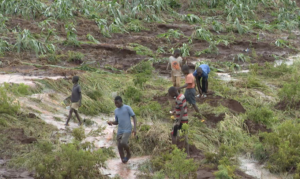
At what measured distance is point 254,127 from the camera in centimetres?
1044

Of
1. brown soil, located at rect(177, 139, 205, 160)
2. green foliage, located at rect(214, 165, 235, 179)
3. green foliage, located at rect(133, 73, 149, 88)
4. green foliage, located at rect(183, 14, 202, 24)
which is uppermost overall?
green foliage, located at rect(214, 165, 235, 179)

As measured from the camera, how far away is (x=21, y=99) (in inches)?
412

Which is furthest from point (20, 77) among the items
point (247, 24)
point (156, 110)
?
point (247, 24)

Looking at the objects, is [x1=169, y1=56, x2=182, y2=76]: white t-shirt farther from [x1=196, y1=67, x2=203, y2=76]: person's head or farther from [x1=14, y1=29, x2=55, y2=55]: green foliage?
[x1=14, y1=29, x2=55, y2=55]: green foliage

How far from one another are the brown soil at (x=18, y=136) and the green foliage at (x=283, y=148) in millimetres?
3903

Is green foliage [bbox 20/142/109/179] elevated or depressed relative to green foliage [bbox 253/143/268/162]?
elevated

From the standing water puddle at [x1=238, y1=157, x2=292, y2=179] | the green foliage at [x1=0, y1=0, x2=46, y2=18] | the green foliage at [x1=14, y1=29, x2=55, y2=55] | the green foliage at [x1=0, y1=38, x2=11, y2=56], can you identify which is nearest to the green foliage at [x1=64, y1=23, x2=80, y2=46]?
the green foliage at [x1=14, y1=29, x2=55, y2=55]

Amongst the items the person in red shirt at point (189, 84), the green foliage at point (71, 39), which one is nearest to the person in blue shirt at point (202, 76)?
the person in red shirt at point (189, 84)

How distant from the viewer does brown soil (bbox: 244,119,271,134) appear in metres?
10.3

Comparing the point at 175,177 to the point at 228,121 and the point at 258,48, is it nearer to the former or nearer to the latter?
the point at 228,121

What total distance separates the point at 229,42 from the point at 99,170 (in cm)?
1147

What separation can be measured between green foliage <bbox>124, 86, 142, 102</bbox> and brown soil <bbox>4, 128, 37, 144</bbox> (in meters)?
3.51

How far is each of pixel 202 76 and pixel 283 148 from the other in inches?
149

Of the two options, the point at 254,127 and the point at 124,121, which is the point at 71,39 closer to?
the point at 254,127
